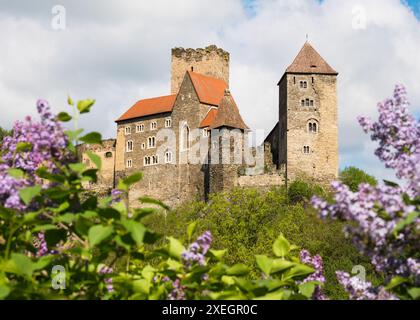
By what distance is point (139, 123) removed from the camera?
2763 inches

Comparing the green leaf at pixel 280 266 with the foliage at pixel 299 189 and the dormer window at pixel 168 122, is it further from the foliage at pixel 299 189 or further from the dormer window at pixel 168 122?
the dormer window at pixel 168 122

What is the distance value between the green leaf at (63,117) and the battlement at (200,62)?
6781 cm

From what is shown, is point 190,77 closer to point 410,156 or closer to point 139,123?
point 139,123

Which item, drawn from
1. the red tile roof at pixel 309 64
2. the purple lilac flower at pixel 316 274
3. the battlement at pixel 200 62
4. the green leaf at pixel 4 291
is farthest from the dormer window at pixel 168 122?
the green leaf at pixel 4 291

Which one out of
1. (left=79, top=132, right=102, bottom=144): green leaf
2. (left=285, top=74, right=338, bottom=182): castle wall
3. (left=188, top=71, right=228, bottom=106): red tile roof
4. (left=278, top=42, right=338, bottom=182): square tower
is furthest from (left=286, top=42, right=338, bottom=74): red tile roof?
(left=79, top=132, right=102, bottom=144): green leaf

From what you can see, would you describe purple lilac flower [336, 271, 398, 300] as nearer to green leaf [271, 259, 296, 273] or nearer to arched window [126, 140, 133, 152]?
green leaf [271, 259, 296, 273]

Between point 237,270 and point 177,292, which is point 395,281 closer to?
point 237,270

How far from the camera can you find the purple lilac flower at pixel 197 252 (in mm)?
4309

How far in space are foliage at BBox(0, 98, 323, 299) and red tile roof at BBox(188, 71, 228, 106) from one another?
192 ft

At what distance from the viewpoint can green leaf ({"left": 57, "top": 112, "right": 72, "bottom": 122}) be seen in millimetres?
4363

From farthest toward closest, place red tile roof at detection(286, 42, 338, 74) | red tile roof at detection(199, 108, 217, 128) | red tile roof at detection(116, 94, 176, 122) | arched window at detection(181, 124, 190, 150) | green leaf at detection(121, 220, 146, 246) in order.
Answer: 1. red tile roof at detection(116, 94, 176, 122)
2. arched window at detection(181, 124, 190, 150)
3. red tile roof at detection(199, 108, 217, 128)
4. red tile roof at detection(286, 42, 338, 74)
5. green leaf at detection(121, 220, 146, 246)

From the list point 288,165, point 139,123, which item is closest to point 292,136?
point 288,165

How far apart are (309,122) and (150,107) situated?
22.4m

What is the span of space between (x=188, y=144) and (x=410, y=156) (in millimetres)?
57554
